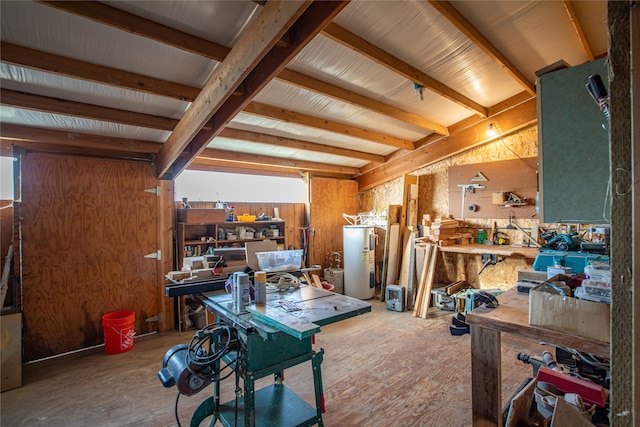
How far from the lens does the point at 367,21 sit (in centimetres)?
229

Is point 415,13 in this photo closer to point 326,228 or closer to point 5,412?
point 326,228

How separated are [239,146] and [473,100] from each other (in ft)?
10.6

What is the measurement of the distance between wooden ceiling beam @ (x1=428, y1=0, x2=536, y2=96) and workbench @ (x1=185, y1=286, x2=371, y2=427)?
2.20m

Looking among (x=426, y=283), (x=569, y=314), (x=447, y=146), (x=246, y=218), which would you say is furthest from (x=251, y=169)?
(x=569, y=314)

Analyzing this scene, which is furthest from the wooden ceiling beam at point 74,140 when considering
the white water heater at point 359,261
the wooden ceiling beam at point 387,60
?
the white water heater at point 359,261

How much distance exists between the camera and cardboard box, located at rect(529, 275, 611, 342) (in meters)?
1.17

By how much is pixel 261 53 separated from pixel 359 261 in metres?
3.99

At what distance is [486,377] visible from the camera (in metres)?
1.50

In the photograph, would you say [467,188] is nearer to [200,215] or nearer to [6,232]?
[200,215]

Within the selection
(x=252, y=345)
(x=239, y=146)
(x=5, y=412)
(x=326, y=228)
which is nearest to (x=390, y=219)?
(x=326, y=228)

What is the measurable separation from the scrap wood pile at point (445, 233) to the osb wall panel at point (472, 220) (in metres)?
0.22

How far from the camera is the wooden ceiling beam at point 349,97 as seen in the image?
2.71 m

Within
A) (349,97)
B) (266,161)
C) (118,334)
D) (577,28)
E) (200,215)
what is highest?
(577,28)

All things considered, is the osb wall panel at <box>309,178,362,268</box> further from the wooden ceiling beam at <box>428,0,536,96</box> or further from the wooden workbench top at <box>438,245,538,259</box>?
the wooden ceiling beam at <box>428,0,536,96</box>
